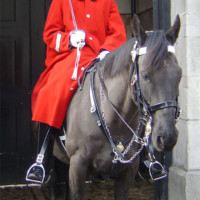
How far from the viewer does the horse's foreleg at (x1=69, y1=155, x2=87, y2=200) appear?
423cm

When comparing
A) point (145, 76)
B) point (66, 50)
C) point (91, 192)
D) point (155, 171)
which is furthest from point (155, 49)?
point (91, 192)

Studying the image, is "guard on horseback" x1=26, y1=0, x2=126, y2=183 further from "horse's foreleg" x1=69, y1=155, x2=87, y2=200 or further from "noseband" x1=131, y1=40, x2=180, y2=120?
"noseband" x1=131, y1=40, x2=180, y2=120

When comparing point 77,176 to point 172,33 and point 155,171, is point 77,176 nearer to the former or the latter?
point 155,171

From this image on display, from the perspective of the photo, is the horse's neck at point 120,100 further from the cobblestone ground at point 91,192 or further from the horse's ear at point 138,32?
the cobblestone ground at point 91,192

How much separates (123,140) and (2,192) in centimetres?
326

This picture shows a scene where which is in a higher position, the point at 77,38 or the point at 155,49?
the point at 77,38

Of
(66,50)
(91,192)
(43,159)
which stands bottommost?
(91,192)

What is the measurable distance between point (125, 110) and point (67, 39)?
119cm

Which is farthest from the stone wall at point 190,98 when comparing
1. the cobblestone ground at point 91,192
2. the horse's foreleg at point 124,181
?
the horse's foreleg at point 124,181

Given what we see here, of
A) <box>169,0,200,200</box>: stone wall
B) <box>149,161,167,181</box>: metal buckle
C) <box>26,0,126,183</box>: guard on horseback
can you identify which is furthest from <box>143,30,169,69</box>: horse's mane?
<box>169,0,200,200</box>: stone wall

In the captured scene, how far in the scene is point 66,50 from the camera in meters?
4.96

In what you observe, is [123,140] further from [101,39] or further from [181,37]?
[181,37]

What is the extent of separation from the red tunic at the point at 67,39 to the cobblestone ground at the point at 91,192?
76.6 inches

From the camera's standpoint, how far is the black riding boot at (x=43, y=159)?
4.77 meters
